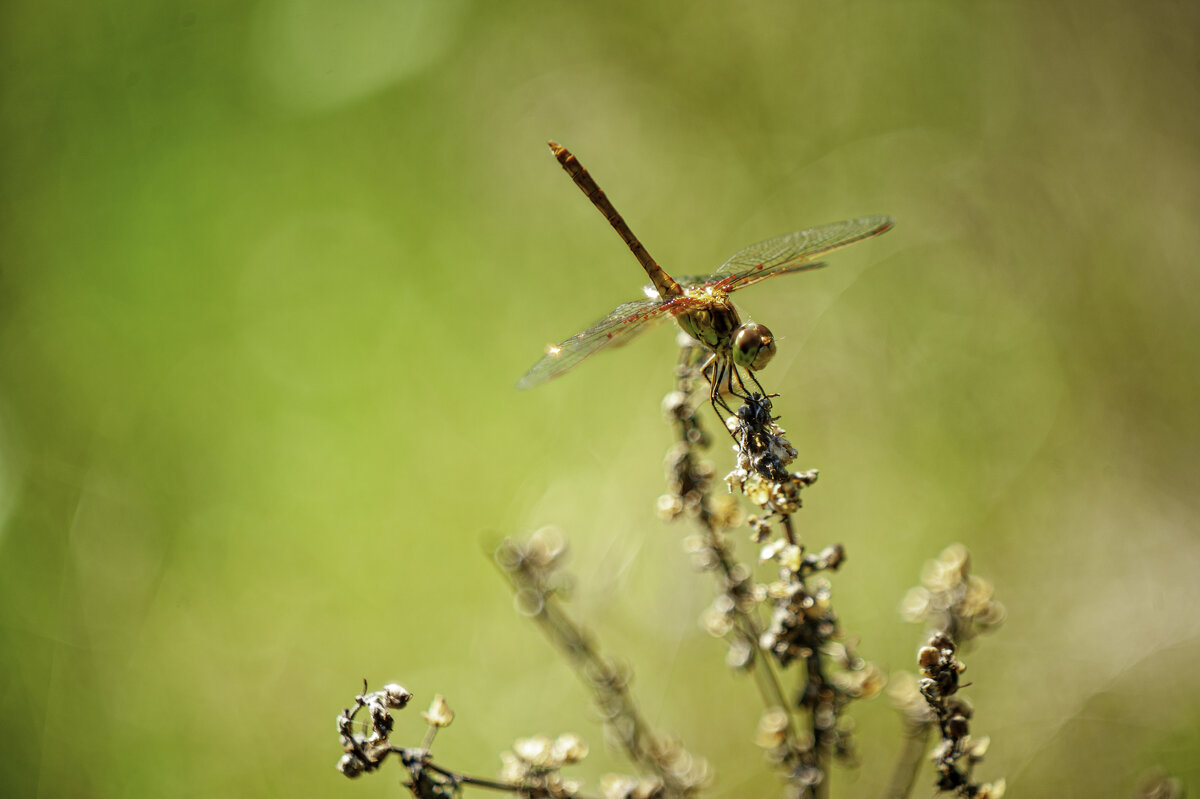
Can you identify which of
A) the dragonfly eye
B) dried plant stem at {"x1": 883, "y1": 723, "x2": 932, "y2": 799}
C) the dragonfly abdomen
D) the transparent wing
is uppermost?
the dragonfly abdomen

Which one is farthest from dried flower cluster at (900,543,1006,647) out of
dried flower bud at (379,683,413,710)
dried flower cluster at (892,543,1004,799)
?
dried flower bud at (379,683,413,710)

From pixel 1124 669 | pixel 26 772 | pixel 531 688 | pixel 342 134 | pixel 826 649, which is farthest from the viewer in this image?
pixel 342 134

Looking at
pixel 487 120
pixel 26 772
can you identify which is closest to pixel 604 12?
pixel 487 120

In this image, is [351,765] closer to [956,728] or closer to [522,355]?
[956,728]

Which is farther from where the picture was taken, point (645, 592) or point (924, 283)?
point (924, 283)

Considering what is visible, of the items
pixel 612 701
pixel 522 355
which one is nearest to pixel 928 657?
pixel 612 701

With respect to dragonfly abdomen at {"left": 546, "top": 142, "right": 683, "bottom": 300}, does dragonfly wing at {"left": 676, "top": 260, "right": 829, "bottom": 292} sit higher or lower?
lower

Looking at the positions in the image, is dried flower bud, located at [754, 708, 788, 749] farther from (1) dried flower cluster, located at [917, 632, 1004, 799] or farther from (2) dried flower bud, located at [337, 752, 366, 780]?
(2) dried flower bud, located at [337, 752, 366, 780]

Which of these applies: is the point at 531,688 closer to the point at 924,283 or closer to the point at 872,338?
the point at 872,338
